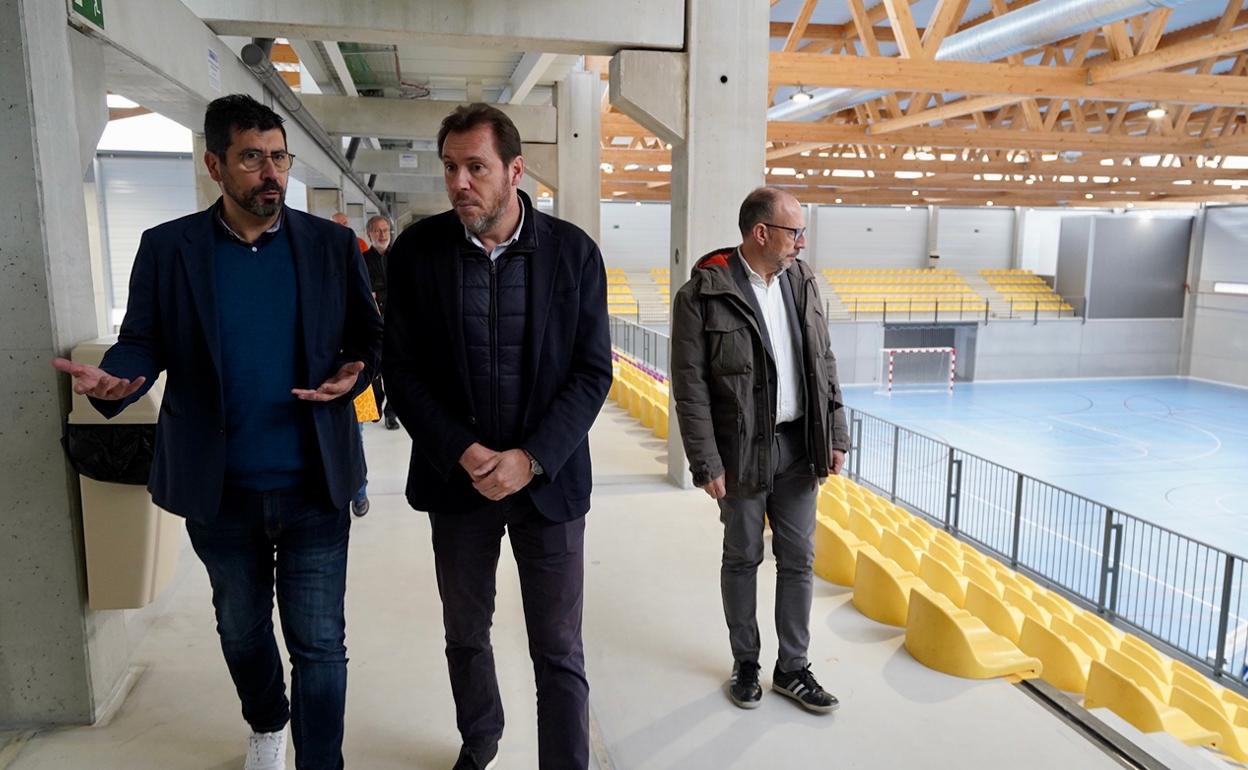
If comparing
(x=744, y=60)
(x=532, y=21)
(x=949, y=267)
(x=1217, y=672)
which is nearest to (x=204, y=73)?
(x=532, y=21)

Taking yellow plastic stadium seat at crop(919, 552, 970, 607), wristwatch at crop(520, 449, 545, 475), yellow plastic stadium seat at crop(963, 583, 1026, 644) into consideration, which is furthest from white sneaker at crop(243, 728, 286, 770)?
yellow plastic stadium seat at crop(919, 552, 970, 607)

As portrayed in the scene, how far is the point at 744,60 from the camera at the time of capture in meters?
6.47

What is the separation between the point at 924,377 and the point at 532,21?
88.8 ft

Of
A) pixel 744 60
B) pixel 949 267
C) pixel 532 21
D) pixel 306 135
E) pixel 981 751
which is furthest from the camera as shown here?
pixel 949 267

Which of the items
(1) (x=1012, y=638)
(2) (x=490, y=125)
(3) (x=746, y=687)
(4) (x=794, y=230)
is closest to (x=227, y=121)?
(2) (x=490, y=125)

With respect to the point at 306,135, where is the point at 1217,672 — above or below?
below

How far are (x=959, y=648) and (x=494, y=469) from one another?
2463 mm

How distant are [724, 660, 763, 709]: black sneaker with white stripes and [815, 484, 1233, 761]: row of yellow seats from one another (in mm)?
908

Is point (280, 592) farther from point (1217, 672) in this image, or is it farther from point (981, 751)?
point (1217, 672)

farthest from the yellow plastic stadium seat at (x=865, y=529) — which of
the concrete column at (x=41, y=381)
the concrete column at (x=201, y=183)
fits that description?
the concrete column at (x=201, y=183)

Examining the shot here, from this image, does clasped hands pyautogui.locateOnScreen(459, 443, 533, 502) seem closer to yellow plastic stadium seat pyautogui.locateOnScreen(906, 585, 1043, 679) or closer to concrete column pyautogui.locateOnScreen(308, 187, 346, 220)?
yellow plastic stadium seat pyautogui.locateOnScreen(906, 585, 1043, 679)

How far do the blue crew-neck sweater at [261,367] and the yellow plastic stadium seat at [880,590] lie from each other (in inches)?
117

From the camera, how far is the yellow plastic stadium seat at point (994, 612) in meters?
4.69

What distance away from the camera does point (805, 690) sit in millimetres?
3342
